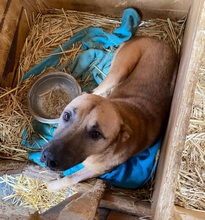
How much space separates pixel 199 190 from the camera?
2811 mm

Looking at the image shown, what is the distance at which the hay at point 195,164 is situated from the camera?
2.76 metres

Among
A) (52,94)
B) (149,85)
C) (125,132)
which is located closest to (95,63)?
(52,94)

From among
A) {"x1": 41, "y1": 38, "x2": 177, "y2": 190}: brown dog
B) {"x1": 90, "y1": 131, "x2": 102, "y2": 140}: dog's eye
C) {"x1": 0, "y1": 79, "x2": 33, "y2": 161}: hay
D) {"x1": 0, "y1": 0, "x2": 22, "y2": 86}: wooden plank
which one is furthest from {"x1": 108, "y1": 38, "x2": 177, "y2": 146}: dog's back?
{"x1": 0, "y1": 0, "x2": 22, "y2": 86}: wooden plank

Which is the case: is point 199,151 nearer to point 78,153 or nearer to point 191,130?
point 191,130

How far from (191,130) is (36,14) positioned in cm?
225

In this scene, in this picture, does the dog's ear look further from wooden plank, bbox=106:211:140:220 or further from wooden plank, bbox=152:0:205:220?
wooden plank, bbox=106:211:140:220

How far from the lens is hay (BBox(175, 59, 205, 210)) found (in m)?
2.76

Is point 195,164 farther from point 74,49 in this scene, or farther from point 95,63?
point 74,49

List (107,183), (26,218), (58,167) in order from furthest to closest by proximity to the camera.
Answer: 1. (107,183)
2. (58,167)
3. (26,218)

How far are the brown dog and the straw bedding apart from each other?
0.35 metres

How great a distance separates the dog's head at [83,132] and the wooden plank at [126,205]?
0.58 metres

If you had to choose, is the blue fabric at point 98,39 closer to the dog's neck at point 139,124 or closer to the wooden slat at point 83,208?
the dog's neck at point 139,124

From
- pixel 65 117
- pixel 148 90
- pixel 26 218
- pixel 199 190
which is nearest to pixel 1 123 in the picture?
pixel 65 117

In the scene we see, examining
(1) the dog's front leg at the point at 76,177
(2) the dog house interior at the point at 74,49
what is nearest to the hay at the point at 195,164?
(2) the dog house interior at the point at 74,49
